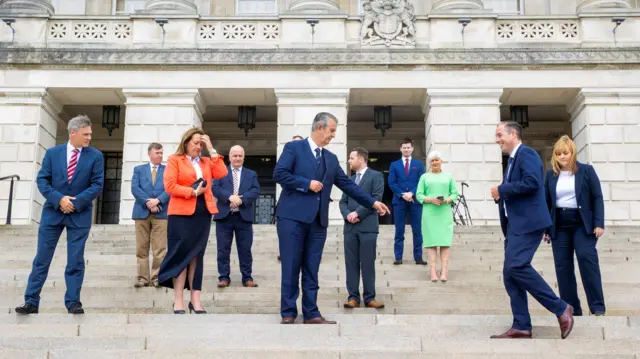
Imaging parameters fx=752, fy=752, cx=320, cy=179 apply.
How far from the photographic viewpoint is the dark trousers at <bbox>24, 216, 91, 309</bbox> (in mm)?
7906

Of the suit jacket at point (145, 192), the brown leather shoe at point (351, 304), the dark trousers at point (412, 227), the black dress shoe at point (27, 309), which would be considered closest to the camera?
the black dress shoe at point (27, 309)

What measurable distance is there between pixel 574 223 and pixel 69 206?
17.7 ft

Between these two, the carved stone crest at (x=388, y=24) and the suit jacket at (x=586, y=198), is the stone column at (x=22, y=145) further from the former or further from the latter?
the suit jacket at (x=586, y=198)

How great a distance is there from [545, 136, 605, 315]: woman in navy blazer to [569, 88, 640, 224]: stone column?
1190 cm

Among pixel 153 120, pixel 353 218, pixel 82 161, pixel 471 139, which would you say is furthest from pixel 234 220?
pixel 471 139

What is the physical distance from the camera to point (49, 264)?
798 centimetres

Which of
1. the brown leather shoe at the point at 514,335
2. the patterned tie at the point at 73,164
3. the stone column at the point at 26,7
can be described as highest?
the stone column at the point at 26,7

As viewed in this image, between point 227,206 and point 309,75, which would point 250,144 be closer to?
point 309,75

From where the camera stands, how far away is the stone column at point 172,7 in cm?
2088

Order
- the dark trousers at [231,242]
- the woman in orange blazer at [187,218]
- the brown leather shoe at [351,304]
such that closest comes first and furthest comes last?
1. the woman in orange blazer at [187,218]
2. the brown leather shoe at [351,304]
3. the dark trousers at [231,242]

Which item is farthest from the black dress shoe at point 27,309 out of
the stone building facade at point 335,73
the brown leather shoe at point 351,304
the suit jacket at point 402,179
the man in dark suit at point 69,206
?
the stone building facade at point 335,73

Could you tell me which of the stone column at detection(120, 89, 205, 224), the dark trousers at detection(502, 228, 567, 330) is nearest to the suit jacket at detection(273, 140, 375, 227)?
the dark trousers at detection(502, 228, 567, 330)

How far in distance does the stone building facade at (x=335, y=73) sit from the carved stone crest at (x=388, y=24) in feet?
→ 0.11

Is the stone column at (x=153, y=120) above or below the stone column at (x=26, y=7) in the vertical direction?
below
